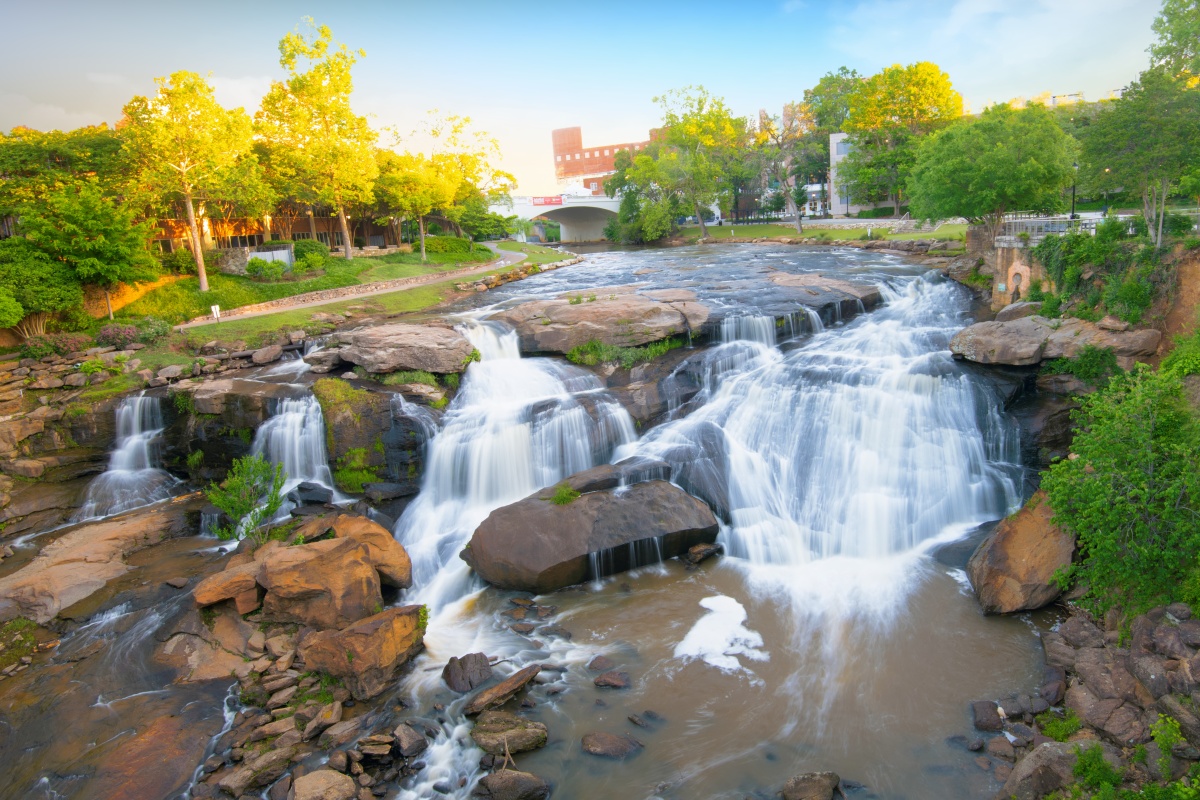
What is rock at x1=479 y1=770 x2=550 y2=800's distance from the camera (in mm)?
9266

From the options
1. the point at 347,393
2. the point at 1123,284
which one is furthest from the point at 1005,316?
the point at 347,393

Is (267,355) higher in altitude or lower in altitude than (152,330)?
lower

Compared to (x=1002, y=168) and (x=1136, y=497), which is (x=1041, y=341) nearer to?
(x=1136, y=497)

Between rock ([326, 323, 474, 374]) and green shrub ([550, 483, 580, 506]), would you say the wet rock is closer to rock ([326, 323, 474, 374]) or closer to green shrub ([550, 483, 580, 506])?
green shrub ([550, 483, 580, 506])

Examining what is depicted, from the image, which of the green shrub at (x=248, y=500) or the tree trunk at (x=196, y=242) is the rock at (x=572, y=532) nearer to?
the green shrub at (x=248, y=500)

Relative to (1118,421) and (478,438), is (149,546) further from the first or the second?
(1118,421)

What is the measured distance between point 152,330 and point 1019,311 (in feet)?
101

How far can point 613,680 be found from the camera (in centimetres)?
1145

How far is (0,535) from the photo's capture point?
18484 millimetres

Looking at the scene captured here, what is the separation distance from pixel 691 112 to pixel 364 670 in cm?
7417

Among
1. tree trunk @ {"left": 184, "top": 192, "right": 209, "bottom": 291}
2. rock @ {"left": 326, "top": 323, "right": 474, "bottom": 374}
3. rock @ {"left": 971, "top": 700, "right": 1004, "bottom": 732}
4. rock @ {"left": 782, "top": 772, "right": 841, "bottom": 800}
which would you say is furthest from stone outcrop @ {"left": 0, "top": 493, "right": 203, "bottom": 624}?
tree trunk @ {"left": 184, "top": 192, "right": 209, "bottom": 291}

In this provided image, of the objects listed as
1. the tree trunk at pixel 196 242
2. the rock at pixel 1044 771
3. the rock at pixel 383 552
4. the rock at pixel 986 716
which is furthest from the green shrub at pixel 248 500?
the tree trunk at pixel 196 242

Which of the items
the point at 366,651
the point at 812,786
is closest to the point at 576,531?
the point at 366,651

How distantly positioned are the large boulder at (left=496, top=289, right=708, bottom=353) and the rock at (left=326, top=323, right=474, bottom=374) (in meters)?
2.67
